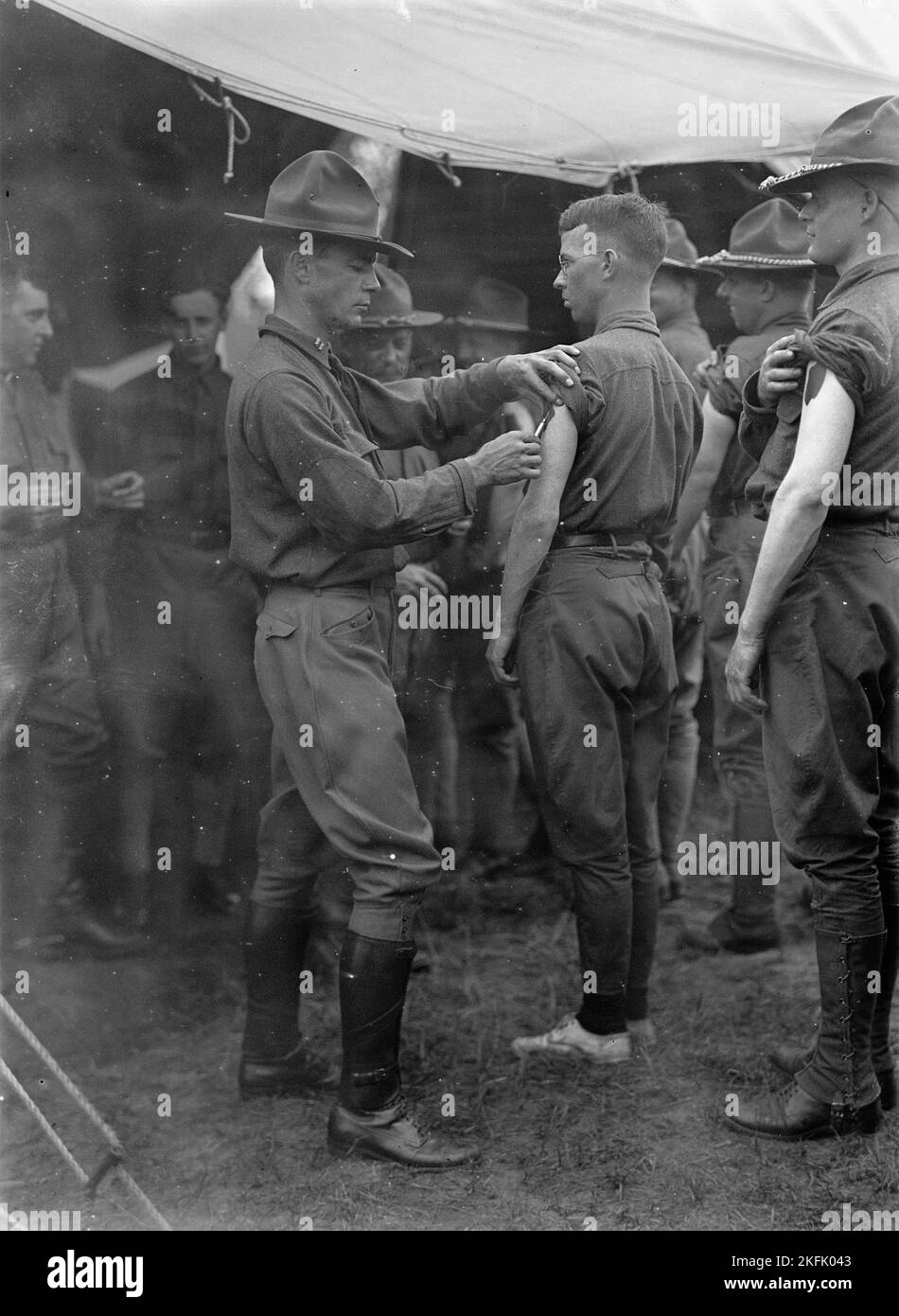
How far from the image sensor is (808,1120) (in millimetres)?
3266

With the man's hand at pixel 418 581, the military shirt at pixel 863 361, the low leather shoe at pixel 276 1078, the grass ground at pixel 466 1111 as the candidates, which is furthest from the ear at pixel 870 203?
the low leather shoe at pixel 276 1078

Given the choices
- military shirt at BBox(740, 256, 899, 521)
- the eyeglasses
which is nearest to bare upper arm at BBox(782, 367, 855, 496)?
military shirt at BBox(740, 256, 899, 521)

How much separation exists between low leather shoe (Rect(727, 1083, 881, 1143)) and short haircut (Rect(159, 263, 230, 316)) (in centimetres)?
257

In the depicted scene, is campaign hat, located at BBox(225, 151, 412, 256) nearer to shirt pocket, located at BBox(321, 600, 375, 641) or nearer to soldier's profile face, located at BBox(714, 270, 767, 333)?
shirt pocket, located at BBox(321, 600, 375, 641)

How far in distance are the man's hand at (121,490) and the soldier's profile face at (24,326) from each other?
1.28 feet

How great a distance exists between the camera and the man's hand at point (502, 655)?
3553 mm

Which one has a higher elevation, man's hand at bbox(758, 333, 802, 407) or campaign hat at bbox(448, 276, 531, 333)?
campaign hat at bbox(448, 276, 531, 333)

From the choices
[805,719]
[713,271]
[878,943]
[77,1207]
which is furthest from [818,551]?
[77,1207]

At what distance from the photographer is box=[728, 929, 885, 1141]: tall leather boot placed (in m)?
3.24

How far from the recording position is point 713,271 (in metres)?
4.14
